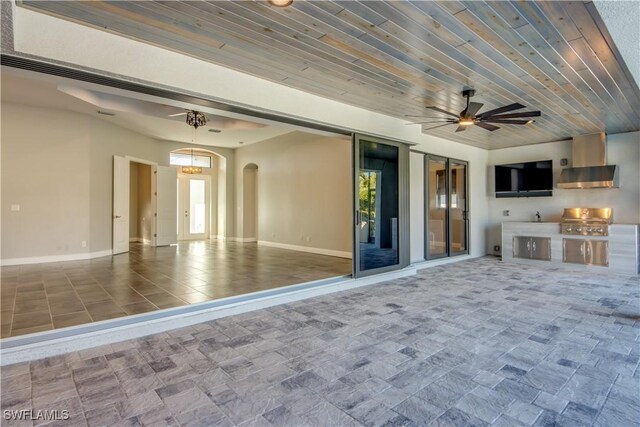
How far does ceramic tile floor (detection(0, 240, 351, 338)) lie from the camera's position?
3.69 metres

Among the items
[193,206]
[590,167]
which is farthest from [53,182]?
[590,167]

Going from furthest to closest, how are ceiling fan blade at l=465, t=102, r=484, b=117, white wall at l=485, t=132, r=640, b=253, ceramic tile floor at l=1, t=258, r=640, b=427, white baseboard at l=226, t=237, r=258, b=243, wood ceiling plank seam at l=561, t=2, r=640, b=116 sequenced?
white baseboard at l=226, t=237, r=258, b=243 → white wall at l=485, t=132, r=640, b=253 → ceiling fan blade at l=465, t=102, r=484, b=117 → wood ceiling plank seam at l=561, t=2, r=640, b=116 → ceramic tile floor at l=1, t=258, r=640, b=427

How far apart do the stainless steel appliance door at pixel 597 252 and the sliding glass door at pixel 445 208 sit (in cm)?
236

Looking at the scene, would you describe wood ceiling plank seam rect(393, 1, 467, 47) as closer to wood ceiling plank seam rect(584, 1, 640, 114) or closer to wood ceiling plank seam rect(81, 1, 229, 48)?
wood ceiling plank seam rect(584, 1, 640, 114)

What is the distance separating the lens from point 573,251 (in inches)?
278

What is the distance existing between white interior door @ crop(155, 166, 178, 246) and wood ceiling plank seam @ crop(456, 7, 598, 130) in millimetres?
9647

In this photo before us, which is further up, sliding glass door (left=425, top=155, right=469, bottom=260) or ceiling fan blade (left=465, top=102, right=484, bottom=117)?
ceiling fan blade (left=465, top=102, right=484, bottom=117)

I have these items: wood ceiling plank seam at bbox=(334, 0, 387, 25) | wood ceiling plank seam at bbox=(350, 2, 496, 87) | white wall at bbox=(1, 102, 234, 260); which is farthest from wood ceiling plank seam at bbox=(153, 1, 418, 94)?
white wall at bbox=(1, 102, 234, 260)

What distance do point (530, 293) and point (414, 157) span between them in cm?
345

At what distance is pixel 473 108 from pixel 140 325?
4.85 m

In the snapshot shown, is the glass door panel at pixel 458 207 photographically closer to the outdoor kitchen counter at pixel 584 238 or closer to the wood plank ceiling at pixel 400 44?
the outdoor kitchen counter at pixel 584 238

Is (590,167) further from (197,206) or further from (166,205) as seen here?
(197,206)

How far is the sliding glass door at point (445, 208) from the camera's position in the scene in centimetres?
757

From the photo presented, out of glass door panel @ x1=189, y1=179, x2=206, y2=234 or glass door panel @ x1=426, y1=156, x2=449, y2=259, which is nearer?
glass door panel @ x1=426, y1=156, x2=449, y2=259
